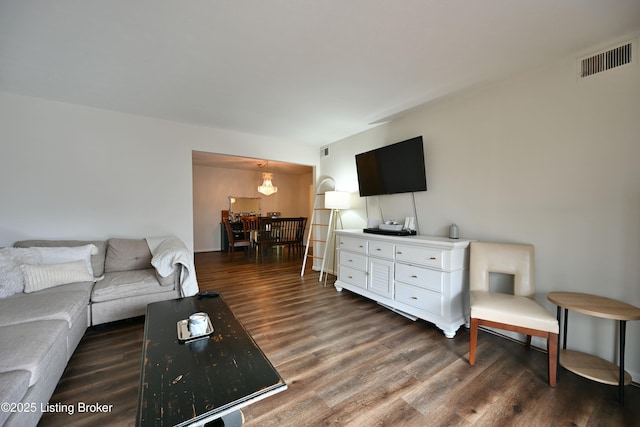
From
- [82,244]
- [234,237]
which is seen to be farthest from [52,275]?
[234,237]

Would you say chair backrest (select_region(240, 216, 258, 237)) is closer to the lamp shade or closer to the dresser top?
the lamp shade

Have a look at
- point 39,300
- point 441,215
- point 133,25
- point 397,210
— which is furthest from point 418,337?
→ point 133,25

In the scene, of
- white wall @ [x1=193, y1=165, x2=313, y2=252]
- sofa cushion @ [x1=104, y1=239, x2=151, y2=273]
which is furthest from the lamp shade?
white wall @ [x1=193, y1=165, x2=313, y2=252]

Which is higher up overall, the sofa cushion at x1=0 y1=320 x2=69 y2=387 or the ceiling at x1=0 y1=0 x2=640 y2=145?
the ceiling at x1=0 y1=0 x2=640 y2=145

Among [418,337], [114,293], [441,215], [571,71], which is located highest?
[571,71]

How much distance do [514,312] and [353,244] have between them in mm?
1879

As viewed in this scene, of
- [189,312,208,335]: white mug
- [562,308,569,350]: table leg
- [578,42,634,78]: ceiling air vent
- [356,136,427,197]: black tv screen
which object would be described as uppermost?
[578,42,634,78]: ceiling air vent

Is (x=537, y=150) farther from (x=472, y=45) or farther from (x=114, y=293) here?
(x=114, y=293)

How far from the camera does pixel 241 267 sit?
4984mm

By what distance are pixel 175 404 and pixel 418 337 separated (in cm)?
207

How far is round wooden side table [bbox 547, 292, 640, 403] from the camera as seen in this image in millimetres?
1517

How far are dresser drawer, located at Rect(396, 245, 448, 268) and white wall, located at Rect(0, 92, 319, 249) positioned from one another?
3.03m

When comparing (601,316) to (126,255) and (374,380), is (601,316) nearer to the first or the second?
(374,380)

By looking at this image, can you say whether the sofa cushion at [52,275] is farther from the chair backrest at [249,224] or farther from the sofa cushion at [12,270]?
the chair backrest at [249,224]
